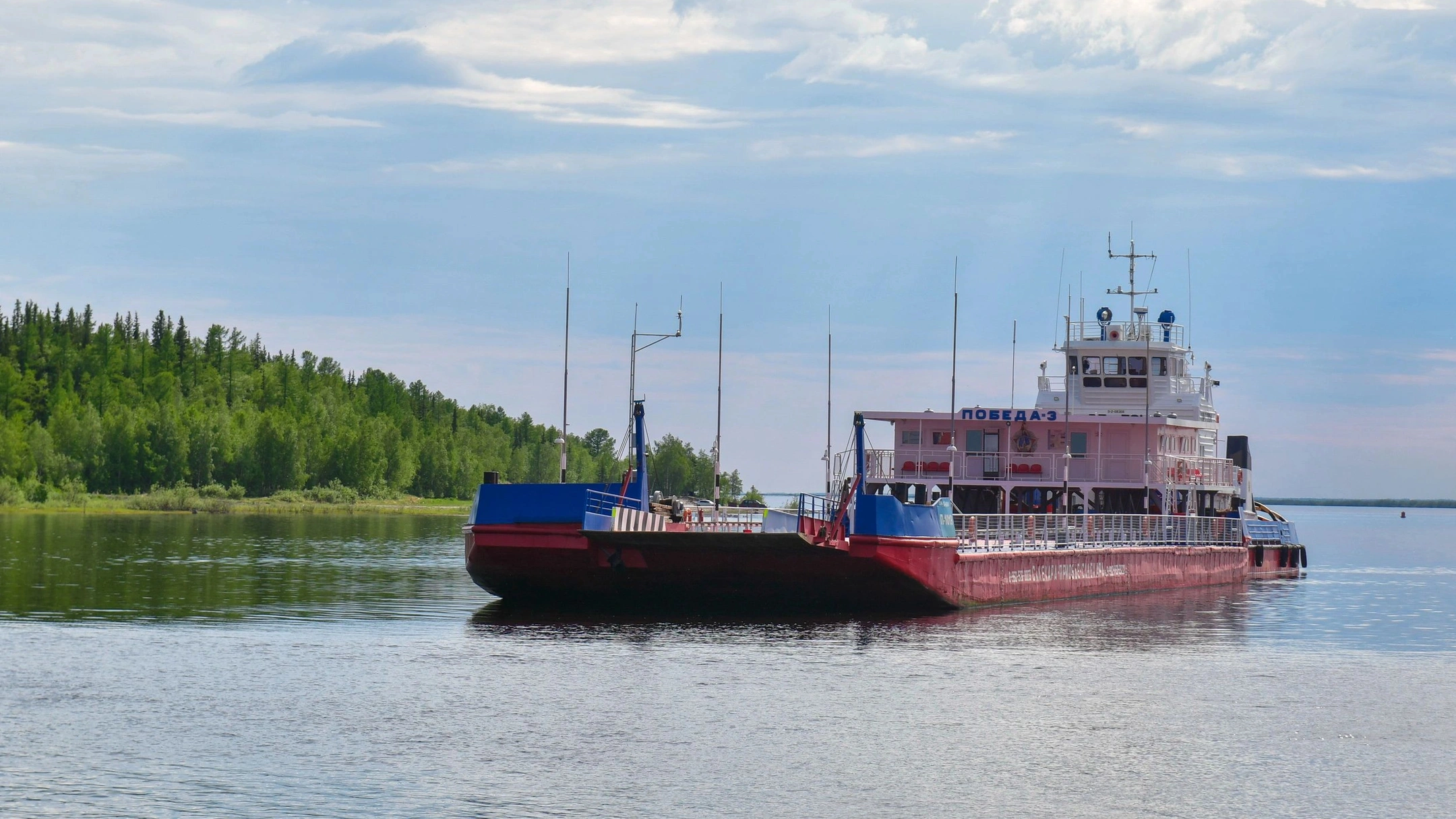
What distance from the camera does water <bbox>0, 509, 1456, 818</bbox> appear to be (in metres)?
20.8

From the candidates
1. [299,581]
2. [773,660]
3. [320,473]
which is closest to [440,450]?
[320,473]

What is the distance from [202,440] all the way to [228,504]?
14.6 meters

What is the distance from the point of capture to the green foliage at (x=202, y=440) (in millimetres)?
147125

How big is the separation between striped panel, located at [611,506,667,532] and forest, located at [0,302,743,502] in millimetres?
83460

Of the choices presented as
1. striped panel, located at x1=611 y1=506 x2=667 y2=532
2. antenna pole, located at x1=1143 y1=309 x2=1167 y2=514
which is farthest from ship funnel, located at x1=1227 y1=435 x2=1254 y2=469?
striped panel, located at x1=611 y1=506 x2=667 y2=532

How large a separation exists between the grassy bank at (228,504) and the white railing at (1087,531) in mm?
88714

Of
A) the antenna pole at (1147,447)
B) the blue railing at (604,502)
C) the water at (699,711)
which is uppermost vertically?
the antenna pole at (1147,447)

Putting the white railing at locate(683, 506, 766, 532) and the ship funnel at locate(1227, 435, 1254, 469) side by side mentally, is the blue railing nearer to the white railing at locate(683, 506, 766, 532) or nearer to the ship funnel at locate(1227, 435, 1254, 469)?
the white railing at locate(683, 506, 766, 532)

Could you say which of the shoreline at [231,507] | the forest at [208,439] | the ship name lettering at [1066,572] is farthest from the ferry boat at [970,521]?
the shoreline at [231,507]

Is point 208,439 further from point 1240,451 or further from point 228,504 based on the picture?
point 1240,451

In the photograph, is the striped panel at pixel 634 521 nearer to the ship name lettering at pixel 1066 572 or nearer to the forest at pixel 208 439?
the ship name lettering at pixel 1066 572

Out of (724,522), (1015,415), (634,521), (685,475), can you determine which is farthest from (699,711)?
(685,475)

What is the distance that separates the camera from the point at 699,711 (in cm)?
2669

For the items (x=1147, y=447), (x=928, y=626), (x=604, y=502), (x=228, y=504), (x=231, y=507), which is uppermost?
(x=1147, y=447)
